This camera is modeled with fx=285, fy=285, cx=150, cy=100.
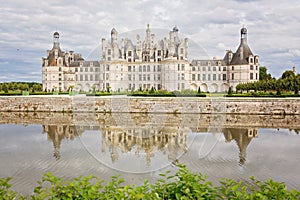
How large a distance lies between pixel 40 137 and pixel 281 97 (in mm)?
19806

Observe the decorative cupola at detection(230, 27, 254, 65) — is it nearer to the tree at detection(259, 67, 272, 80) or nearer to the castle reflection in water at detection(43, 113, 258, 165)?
the tree at detection(259, 67, 272, 80)

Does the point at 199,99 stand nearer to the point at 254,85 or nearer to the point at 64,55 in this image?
the point at 254,85

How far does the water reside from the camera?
6.45 metres

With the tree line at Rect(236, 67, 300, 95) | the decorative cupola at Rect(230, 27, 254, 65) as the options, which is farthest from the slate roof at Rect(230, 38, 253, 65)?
the tree line at Rect(236, 67, 300, 95)

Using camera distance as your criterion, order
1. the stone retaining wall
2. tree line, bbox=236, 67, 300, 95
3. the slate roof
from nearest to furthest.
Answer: the stone retaining wall, tree line, bbox=236, 67, 300, 95, the slate roof

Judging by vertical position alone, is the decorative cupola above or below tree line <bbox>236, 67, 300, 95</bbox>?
above

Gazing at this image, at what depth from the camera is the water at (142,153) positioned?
21.1ft

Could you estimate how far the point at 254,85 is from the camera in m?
35.3

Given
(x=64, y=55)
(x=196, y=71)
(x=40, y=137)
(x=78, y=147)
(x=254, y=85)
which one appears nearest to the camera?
(x=78, y=147)

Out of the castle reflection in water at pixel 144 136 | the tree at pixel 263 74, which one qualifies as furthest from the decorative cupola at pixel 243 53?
the castle reflection in water at pixel 144 136

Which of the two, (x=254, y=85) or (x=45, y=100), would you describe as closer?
(x=45, y=100)

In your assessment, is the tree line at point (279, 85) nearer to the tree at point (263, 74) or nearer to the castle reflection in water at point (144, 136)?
the castle reflection in water at point (144, 136)

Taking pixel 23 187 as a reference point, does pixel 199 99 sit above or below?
above

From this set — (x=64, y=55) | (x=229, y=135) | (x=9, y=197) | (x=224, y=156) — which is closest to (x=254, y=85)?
(x=229, y=135)
